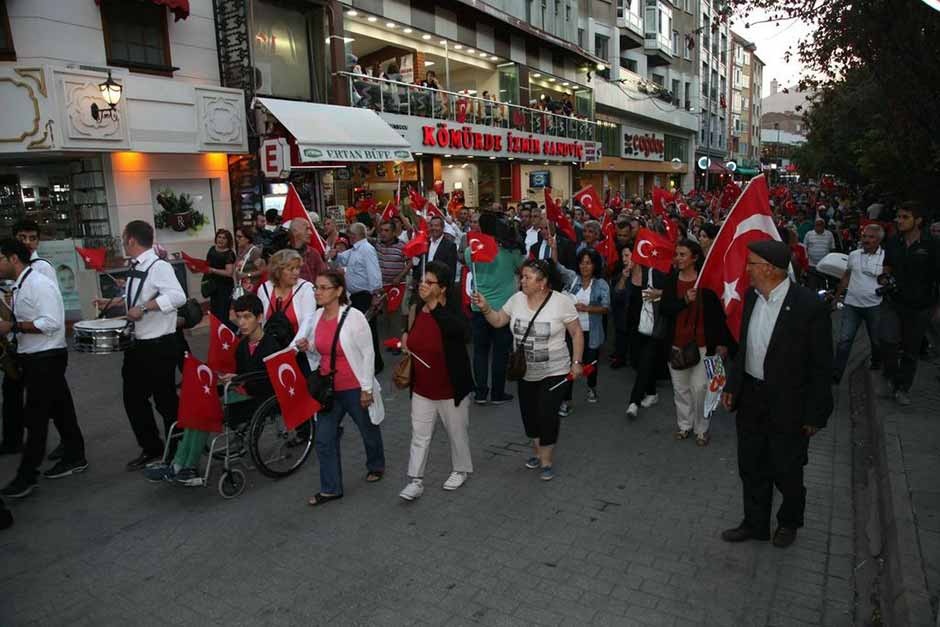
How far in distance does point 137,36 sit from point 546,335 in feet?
36.5

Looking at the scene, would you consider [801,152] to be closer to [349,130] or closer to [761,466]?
[349,130]

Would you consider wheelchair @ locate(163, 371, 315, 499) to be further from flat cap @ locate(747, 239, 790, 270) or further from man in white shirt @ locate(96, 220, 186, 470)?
flat cap @ locate(747, 239, 790, 270)

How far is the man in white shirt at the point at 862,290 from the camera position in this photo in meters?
6.77

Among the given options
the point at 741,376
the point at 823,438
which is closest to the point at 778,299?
the point at 741,376

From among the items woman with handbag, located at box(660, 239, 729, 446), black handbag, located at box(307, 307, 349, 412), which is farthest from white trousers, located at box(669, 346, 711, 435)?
black handbag, located at box(307, 307, 349, 412)

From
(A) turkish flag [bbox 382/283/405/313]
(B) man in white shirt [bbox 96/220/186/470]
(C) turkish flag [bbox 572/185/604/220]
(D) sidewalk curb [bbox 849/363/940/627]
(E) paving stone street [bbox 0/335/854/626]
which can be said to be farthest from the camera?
(C) turkish flag [bbox 572/185/604/220]

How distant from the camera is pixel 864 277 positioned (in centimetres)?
685

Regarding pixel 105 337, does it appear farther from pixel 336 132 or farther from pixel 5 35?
pixel 336 132

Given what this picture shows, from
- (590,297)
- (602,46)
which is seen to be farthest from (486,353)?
(602,46)

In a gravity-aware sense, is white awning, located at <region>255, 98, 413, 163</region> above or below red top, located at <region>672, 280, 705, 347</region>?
above

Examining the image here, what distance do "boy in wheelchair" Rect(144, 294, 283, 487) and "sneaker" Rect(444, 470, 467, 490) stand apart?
5.00 ft

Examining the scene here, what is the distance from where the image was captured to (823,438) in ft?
19.8

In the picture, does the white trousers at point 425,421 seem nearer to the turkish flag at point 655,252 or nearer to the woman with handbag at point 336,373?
the woman with handbag at point 336,373

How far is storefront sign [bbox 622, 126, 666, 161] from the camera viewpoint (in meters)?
37.6
